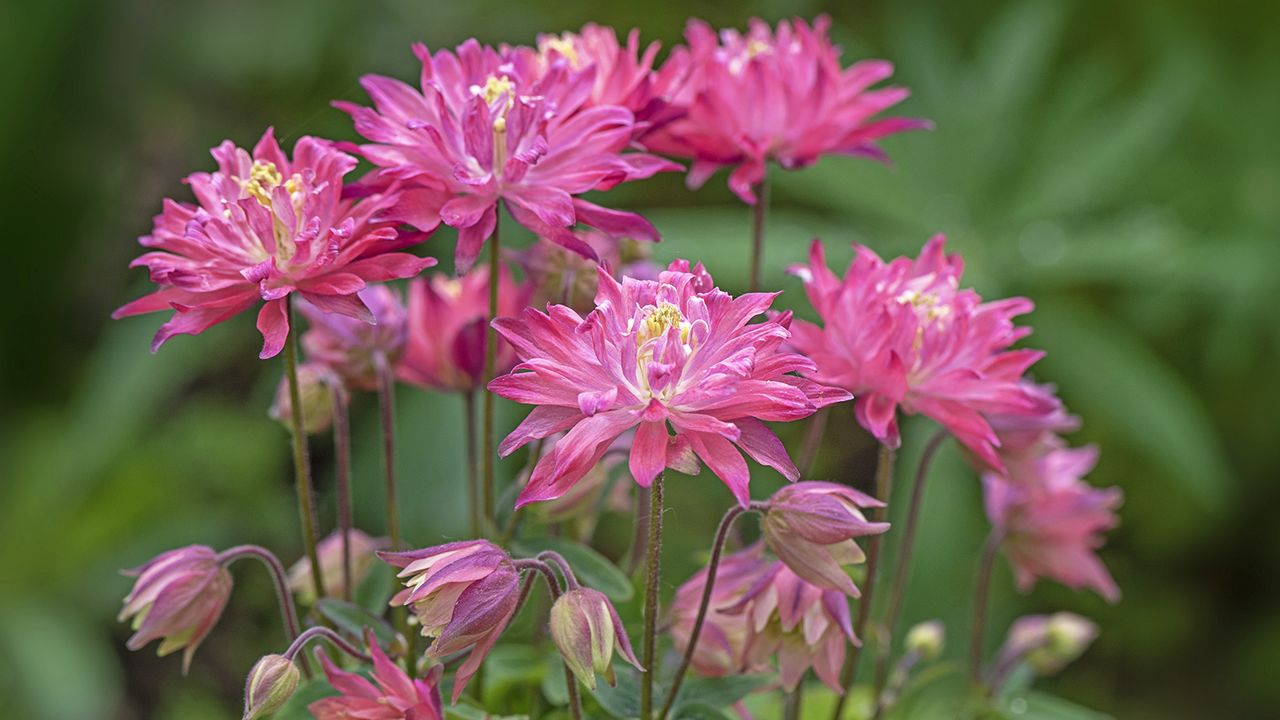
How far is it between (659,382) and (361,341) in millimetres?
224

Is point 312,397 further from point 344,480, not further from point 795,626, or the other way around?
point 795,626

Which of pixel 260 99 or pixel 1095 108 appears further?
pixel 260 99

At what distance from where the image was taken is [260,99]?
253 centimetres

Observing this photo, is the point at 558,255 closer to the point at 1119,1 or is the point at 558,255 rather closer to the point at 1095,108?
the point at 1095,108

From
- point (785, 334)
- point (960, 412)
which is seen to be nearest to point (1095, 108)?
point (960, 412)

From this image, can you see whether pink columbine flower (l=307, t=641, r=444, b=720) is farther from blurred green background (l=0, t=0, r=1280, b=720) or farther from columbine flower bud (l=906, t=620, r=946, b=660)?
blurred green background (l=0, t=0, r=1280, b=720)

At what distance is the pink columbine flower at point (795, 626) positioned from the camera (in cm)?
65

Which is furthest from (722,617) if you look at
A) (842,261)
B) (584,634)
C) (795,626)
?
(842,261)

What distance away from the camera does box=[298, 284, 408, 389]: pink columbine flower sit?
2.36 feet

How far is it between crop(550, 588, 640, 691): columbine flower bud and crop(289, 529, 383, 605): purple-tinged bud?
0.22 m

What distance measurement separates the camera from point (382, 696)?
0.60 metres

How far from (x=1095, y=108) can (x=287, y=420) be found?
62.8 inches

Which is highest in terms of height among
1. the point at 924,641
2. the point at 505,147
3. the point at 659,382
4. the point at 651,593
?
the point at 505,147

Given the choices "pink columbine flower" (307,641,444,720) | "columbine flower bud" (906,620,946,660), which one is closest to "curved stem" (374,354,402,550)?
"pink columbine flower" (307,641,444,720)
